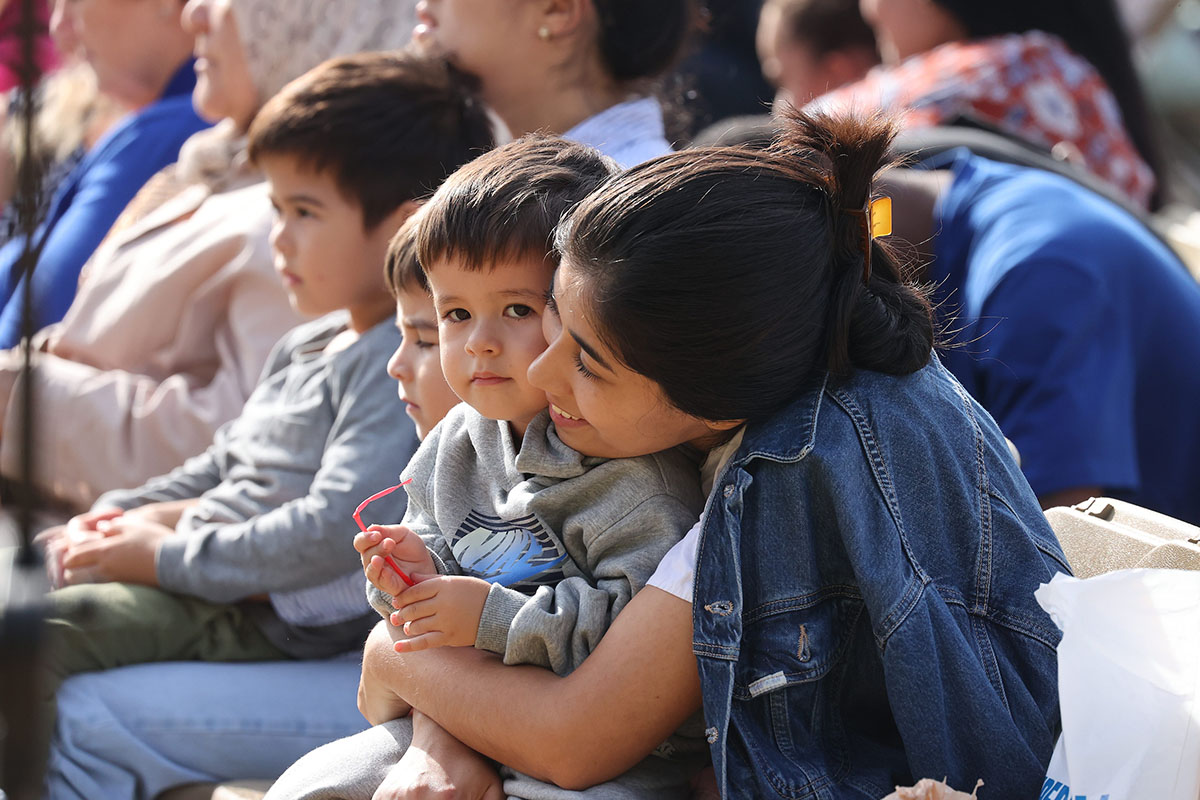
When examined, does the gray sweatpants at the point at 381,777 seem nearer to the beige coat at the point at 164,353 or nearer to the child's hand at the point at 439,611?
the child's hand at the point at 439,611

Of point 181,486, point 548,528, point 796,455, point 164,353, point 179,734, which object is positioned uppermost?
point 796,455

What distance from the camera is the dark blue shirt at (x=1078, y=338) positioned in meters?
2.14

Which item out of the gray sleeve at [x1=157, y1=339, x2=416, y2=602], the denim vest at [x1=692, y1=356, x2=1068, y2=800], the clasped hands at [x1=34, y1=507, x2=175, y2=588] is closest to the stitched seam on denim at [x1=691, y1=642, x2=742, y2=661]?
the denim vest at [x1=692, y1=356, x2=1068, y2=800]

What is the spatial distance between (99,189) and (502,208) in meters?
2.31

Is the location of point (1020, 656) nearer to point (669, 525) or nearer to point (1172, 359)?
point (669, 525)

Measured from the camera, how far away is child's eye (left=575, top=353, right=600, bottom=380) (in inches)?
48.8

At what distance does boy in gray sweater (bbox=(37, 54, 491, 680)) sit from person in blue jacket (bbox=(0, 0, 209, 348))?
3.57 ft

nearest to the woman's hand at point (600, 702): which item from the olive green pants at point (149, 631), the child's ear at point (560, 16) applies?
the olive green pants at point (149, 631)

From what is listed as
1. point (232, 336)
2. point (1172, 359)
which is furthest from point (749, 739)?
point (232, 336)

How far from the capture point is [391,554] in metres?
1.25

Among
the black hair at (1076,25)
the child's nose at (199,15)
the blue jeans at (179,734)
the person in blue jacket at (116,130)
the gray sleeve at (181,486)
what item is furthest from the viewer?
the black hair at (1076,25)

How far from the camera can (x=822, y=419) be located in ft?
3.94

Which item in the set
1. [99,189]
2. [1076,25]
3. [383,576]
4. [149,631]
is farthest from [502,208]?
[1076,25]

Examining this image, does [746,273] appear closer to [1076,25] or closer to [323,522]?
[323,522]
